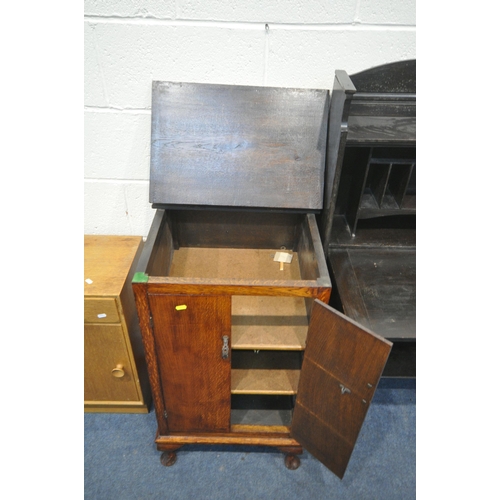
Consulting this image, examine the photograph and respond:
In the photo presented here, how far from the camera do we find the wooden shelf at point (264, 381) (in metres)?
1.24

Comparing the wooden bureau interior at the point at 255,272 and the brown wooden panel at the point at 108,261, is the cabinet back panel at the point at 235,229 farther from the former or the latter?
the brown wooden panel at the point at 108,261

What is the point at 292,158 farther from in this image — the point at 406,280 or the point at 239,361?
the point at 239,361

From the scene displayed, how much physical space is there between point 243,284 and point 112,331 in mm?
625

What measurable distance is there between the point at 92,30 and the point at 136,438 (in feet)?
4.81

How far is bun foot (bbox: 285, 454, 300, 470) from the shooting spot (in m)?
1.37

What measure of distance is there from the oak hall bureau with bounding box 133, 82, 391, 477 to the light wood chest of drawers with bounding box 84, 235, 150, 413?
0.19 metres

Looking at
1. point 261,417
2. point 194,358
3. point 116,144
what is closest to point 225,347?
point 194,358

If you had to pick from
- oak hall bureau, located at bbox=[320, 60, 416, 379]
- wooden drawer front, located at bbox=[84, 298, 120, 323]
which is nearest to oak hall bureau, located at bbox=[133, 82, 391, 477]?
oak hall bureau, located at bbox=[320, 60, 416, 379]

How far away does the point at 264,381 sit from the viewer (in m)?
1.27

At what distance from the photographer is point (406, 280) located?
4.04 feet

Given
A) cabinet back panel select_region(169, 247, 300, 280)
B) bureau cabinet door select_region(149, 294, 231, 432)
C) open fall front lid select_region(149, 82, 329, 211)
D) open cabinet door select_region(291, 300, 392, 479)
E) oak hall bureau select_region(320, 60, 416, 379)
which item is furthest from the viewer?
cabinet back panel select_region(169, 247, 300, 280)

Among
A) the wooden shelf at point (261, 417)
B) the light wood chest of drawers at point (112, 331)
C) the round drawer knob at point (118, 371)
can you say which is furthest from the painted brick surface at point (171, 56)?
the wooden shelf at point (261, 417)

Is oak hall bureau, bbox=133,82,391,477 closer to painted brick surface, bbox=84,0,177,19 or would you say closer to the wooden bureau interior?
the wooden bureau interior
